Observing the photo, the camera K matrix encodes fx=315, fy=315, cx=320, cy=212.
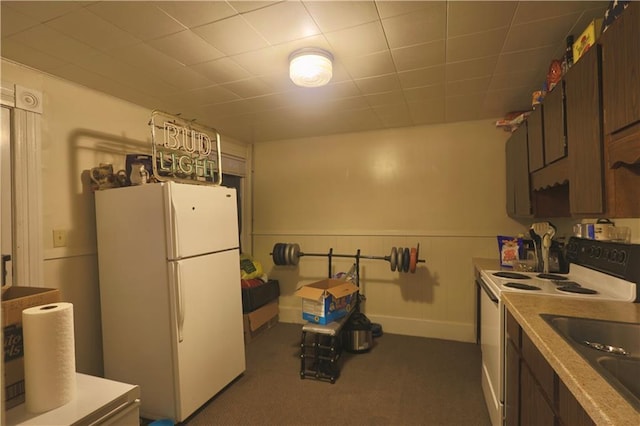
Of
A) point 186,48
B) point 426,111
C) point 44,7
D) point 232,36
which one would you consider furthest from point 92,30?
point 426,111

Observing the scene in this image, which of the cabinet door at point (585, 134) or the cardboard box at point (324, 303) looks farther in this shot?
the cardboard box at point (324, 303)

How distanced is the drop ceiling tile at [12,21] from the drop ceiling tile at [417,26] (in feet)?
5.96

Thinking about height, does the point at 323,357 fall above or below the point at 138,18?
below

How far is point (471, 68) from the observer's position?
2209 mm

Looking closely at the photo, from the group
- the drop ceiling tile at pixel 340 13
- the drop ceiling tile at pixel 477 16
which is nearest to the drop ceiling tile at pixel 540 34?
the drop ceiling tile at pixel 477 16

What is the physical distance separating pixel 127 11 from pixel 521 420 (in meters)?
2.71

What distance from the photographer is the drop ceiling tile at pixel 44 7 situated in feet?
4.85

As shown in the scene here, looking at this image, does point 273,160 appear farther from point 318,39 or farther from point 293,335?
point 318,39

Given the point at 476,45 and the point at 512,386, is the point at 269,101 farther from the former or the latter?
the point at 512,386

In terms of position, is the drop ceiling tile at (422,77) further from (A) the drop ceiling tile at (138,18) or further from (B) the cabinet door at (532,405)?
(B) the cabinet door at (532,405)

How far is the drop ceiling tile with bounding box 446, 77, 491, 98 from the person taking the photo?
7.95 ft

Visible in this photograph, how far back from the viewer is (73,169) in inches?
91.4

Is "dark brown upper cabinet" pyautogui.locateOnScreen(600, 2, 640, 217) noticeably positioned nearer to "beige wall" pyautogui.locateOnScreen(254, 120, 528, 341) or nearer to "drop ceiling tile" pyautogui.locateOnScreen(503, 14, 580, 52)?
"drop ceiling tile" pyautogui.locateOnScreen(503, 14, 580, 52)

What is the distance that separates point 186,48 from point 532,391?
8.14 ft
